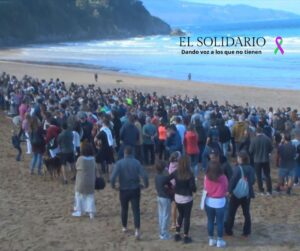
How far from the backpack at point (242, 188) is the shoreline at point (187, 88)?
69.4 feet

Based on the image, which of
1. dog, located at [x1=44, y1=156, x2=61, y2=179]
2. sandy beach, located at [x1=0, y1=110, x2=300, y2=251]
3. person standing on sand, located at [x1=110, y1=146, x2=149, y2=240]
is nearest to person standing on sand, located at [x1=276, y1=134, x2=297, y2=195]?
sandy beach, located at [x1=0, y1=110, x2=300, y2=251]

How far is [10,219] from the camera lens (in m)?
9.69

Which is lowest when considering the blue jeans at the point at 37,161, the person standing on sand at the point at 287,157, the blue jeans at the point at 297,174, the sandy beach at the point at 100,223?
the sandy beach at the point at 100,223

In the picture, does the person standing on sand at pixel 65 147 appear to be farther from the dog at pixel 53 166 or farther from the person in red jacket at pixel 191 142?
the person in red jacket at pixel 191 142

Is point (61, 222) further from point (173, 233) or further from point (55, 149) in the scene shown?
point (55, 149)

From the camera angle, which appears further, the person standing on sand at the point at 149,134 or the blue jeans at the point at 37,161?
the person standing on sand at the point at 149,134

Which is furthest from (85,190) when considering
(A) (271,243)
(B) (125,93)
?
(B) (125,93)

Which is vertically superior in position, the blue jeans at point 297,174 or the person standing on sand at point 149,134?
the person standing on sand at point 149,134

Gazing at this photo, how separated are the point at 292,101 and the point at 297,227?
22323 mm

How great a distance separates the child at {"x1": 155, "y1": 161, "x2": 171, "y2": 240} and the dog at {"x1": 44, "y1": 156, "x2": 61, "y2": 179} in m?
3.99

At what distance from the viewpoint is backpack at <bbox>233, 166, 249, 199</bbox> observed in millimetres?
8500

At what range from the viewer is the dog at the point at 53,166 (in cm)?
1197

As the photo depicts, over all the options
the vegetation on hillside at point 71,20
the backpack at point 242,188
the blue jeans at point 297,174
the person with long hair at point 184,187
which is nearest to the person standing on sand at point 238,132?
the blue jeans at point 297,174

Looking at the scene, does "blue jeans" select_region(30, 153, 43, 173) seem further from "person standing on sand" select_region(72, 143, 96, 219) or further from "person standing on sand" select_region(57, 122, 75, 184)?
"person standing on sand" select_region(72, 143, 96, 219)
